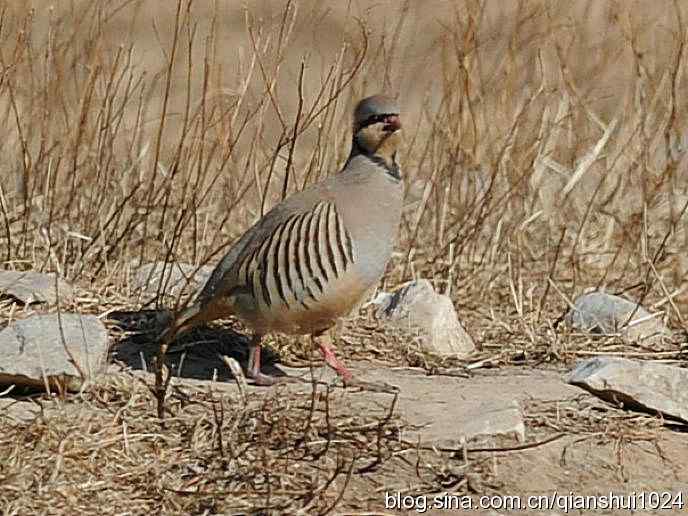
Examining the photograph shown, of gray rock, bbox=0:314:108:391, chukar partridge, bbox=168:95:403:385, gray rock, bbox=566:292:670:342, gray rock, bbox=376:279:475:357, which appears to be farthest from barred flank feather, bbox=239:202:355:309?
gray rock, bbox=566:292:670:342

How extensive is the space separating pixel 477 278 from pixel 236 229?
1.42 meters

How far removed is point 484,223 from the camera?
706 cm

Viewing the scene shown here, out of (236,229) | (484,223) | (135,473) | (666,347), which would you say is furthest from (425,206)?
(135,473)

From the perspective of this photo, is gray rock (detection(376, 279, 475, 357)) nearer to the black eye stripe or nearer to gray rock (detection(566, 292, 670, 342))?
gray rock (detection(566, 292, 670, 342))

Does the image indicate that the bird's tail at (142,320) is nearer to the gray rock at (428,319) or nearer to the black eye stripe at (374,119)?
the gray rock at (428,319)

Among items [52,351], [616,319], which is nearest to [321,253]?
[52,351]

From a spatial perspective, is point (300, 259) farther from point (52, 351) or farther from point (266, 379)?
point (52, 351)

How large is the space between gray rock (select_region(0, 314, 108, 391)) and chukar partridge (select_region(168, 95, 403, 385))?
31 centimetres

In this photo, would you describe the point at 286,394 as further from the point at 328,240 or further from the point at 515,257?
the point at 515,257

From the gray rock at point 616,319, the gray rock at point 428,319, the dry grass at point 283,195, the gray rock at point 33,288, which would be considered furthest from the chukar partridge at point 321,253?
the gray rock at point 616,319

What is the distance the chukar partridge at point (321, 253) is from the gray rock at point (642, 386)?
86 cm

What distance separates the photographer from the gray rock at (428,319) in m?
5.65

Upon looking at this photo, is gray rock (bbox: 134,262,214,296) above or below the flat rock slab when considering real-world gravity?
below

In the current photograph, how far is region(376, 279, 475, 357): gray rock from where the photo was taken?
18.5 feet
